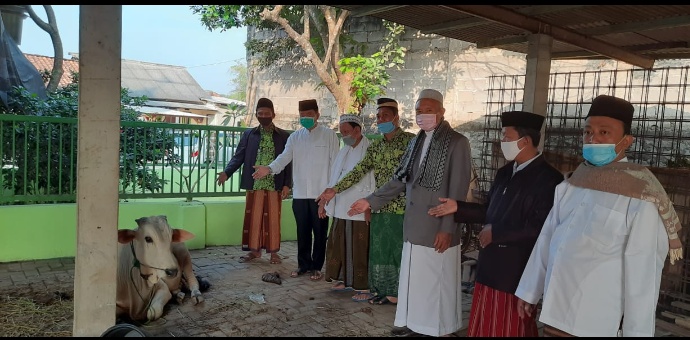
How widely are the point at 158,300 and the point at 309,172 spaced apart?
2.08 m

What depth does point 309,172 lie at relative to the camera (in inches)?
223

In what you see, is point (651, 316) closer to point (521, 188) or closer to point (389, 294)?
point (521, 188)

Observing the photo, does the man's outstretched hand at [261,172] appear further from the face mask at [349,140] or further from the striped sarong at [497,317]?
the striped sarong at [497,317]

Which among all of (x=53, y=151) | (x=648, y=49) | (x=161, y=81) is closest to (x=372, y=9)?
(x=648, y=49)

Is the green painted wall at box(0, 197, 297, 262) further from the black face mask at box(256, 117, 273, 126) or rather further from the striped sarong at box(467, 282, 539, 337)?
the striped sarong at box(467, 282, 539, 337)

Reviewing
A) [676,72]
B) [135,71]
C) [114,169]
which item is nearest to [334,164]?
[114,169]

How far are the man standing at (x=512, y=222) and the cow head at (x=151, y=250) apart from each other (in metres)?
2.44

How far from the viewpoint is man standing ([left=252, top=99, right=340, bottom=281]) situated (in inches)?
223

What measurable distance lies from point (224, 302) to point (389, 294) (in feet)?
4.95

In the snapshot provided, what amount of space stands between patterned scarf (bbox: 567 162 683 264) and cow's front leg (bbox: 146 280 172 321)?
3.31 meters

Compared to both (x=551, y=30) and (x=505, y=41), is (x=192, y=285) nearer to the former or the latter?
(x=505, y=41)

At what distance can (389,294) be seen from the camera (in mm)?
4805

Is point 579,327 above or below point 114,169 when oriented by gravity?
below

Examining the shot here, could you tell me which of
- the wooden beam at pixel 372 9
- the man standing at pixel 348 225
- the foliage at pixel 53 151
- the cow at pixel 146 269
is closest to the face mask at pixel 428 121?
the wooden beam at pixel 372 9
